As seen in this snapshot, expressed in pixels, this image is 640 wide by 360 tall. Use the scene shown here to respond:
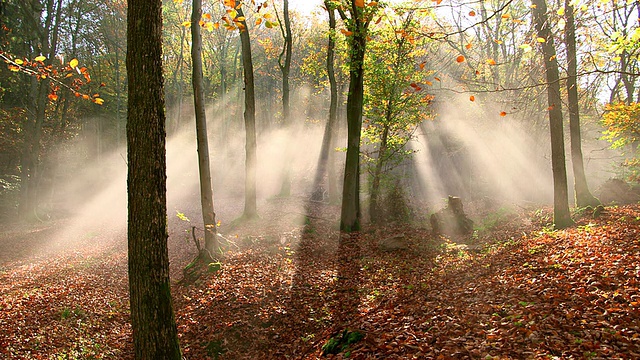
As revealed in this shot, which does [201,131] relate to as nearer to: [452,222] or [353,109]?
[353,109]

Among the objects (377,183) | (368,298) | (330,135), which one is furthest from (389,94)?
(368,298)

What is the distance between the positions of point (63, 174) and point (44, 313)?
1055 inches

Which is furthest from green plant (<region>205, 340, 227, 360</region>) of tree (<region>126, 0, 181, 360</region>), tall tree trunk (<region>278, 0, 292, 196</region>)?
tall tree trunk (<region>278, 0, 292, 196</region>)

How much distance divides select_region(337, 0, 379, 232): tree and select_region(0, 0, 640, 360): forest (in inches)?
3.1

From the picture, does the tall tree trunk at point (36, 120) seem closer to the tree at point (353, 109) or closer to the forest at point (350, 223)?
the forest at point (350, 223)

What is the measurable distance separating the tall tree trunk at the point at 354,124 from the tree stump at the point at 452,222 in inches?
121

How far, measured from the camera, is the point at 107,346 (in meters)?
6.83

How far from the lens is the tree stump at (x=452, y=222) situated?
13531 millimetres

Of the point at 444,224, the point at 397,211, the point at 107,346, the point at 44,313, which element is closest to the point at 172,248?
the point at 44,313

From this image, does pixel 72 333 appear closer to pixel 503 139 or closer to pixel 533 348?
pixel 533 348

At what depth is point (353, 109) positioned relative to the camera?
12.8 m

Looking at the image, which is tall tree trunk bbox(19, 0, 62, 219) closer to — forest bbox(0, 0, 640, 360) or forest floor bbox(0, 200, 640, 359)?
forest bbox(0, 0, 640, 360)

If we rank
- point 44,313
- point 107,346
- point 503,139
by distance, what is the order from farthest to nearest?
point 503,139 < point 44,313 < point 107,346

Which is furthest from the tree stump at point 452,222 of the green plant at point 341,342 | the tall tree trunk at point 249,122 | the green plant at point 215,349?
the green plant at point 215,349
